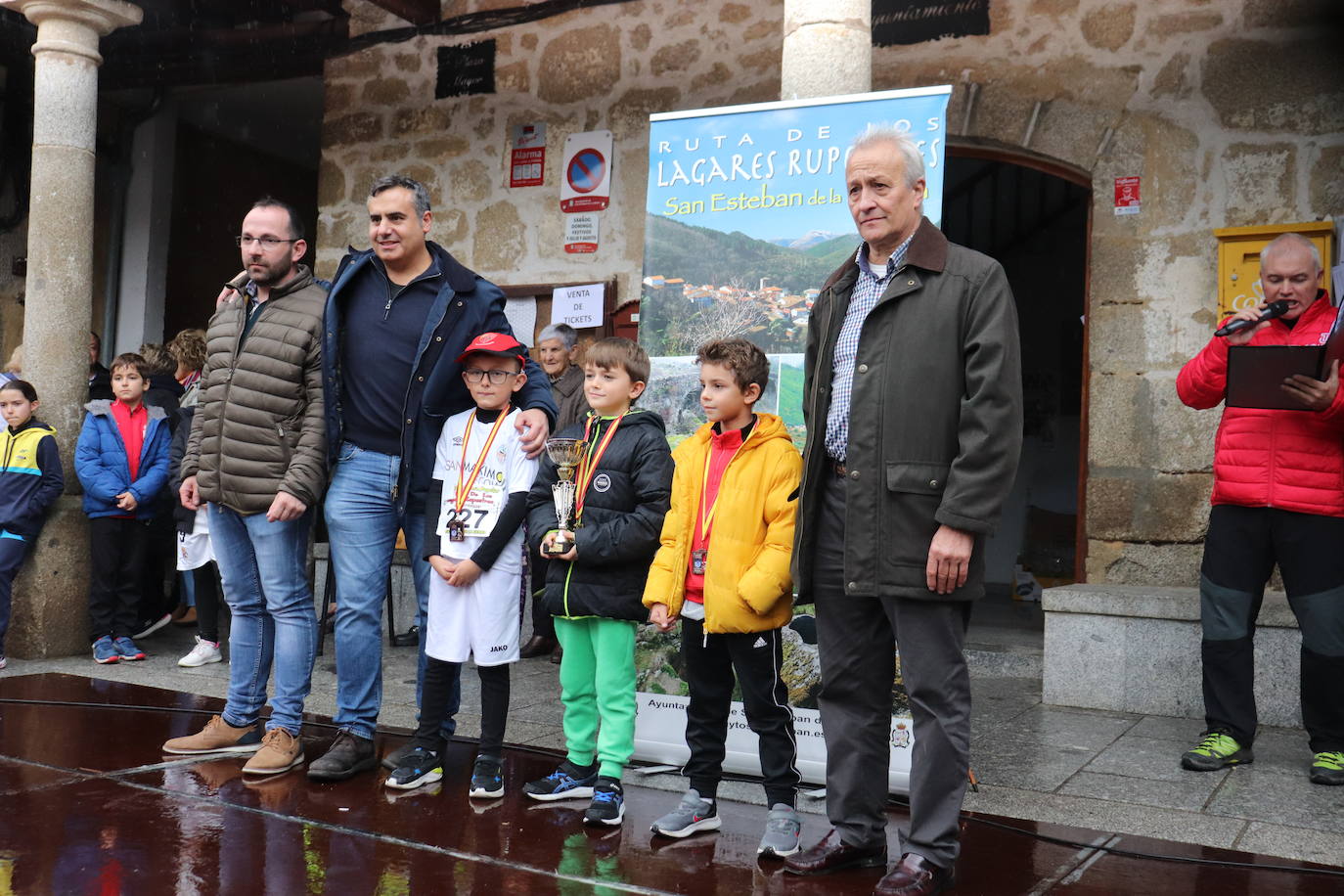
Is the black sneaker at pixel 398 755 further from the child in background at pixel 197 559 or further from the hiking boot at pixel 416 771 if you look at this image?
the child in background at pixel 197 559

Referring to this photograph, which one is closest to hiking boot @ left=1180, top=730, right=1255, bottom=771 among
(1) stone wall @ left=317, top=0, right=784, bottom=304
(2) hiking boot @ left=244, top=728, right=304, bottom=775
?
(2) hiking boot @ left=244, top=728, right=304, bottom=775

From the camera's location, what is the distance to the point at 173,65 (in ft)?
28.8

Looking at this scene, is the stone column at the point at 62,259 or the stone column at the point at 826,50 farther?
the stone column at the point at 62,259

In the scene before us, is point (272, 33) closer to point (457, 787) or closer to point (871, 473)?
point (457, 787)

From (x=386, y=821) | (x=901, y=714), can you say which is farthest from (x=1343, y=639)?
(x=386, y=821)

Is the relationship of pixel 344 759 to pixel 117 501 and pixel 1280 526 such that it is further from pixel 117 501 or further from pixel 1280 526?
pixel 1280 526

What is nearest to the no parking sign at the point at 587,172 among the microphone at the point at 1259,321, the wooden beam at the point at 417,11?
the wooden beam at the point at 417,11

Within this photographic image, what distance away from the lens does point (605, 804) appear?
11.5 feet

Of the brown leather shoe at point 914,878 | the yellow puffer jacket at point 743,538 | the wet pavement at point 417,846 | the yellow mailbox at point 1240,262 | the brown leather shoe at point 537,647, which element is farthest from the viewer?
the brown leather shoe at point 537,647

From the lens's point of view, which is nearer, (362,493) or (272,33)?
(362,493)

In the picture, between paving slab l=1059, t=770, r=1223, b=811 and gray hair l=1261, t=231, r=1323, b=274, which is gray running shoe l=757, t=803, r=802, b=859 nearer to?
paving slab l=1059, t=770, r=1223, b=811

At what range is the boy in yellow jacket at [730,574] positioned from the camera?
133 inches

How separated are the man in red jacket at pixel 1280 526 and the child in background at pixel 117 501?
16.0ft

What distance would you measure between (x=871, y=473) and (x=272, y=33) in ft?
21.6
